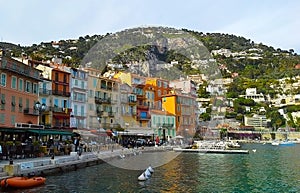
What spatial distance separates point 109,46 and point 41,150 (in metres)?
23.3

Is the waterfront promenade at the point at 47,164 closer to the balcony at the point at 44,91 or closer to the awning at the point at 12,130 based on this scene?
the awning at the point at 12,130

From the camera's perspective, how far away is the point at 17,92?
4194 centimetres

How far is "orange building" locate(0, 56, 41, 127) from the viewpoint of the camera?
39219 mm

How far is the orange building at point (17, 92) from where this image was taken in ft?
129

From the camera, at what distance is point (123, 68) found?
1533 centimetres

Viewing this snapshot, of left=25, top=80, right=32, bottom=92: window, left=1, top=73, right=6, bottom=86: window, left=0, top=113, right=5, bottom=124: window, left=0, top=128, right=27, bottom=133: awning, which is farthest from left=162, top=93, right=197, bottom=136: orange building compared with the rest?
left=25, top=80, right=32, bottom=92: window

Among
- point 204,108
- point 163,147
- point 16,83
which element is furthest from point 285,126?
point 204,108

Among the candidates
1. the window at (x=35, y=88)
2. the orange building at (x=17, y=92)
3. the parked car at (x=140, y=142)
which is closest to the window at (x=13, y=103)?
the orange building at (x=17, y=92)

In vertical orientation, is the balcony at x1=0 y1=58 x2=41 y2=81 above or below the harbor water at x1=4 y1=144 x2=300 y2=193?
above

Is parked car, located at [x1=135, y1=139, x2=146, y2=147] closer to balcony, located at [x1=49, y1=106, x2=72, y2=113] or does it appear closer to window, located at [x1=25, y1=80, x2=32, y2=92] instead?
balcony, located at [x1=49, y1=106, x2=72, y2=113]

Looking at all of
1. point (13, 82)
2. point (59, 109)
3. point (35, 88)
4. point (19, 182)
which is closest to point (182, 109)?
point (19, 182)

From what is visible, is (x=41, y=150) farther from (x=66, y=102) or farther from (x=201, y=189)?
(x=66, y=102)

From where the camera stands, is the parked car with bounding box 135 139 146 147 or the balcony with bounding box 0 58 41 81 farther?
the parked car with bounding box 135 139 146 147

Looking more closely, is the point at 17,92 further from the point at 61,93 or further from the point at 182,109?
the point at 182,109
